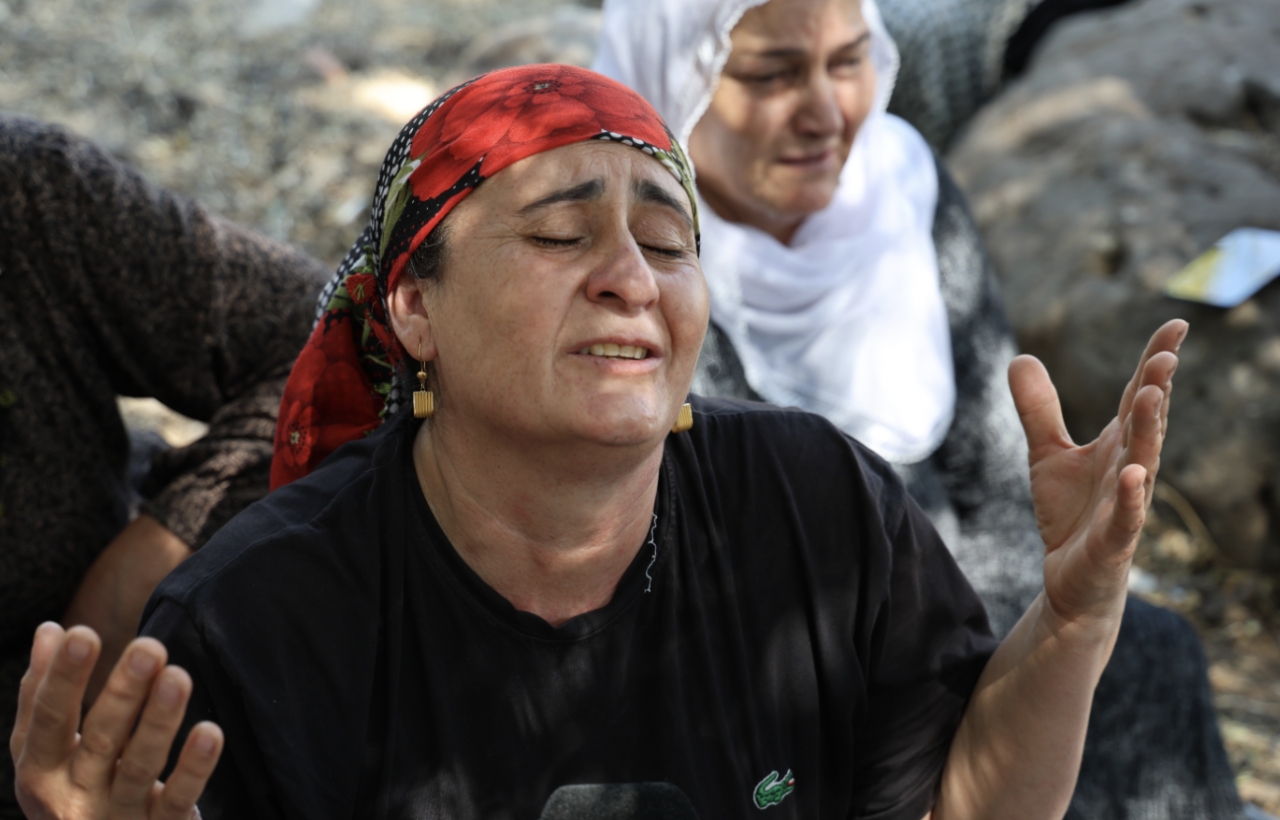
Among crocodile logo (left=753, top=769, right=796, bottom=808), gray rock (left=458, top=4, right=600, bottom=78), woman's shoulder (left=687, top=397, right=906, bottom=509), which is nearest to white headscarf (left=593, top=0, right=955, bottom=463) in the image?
woman's shoulder (left=687, top=397, right=906, bottom=509)

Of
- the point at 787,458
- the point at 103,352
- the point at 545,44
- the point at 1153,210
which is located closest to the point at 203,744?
the point at 787,458

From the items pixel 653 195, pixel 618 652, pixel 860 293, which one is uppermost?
pixel 653 195

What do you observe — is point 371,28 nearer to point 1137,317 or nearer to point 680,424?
point 1137,317

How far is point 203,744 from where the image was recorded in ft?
4.05

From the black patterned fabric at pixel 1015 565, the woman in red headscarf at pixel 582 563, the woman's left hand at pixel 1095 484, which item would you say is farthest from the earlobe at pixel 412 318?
the black patterned fabric at pixel 1015 565

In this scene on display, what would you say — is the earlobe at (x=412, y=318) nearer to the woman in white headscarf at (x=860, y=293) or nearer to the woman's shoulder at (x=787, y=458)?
the woman's shoulder at (x=787, y=458)


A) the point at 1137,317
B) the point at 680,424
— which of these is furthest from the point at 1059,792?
the point at 1137,317

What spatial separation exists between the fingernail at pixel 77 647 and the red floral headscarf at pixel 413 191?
695 mm

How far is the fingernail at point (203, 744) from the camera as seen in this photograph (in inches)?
48.5

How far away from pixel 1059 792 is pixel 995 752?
12 centimetres

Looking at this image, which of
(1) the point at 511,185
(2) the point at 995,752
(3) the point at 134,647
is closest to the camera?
(3) the point at 134,647

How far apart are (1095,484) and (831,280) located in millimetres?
1452

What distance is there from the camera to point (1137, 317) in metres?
4.43

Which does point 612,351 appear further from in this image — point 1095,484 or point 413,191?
point 1095,484
